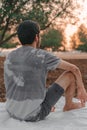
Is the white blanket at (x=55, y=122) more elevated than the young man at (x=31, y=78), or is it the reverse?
the young man at (x=31, y=78)

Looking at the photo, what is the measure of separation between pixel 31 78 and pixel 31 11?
8188 mm

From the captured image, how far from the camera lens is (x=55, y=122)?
484 centimetres

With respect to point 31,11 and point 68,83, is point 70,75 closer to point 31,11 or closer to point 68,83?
point 68,83

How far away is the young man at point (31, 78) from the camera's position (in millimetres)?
4707

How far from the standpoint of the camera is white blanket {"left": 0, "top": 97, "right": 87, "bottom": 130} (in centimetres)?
461

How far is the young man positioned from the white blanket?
10 cm

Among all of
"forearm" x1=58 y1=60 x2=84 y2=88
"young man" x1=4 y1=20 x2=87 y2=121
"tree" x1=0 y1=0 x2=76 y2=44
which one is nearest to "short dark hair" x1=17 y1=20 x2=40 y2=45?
"young man" x1=4 y1=20 x2=87 y2=121

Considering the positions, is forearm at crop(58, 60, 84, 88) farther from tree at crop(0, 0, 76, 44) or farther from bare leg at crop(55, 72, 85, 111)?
tree at crop(0, 0, 76, 44)

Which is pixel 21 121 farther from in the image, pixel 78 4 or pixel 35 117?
pixel 78 4

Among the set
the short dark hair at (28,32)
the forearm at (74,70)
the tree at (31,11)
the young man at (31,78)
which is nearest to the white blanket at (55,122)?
the young man at (31,78)

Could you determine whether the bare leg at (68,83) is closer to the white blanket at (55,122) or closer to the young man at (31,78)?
the young man at (31,78)

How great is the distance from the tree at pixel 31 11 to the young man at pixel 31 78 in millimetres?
7767

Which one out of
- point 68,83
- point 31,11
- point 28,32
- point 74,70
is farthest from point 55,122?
point 31,11

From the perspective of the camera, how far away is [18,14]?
12.7m
